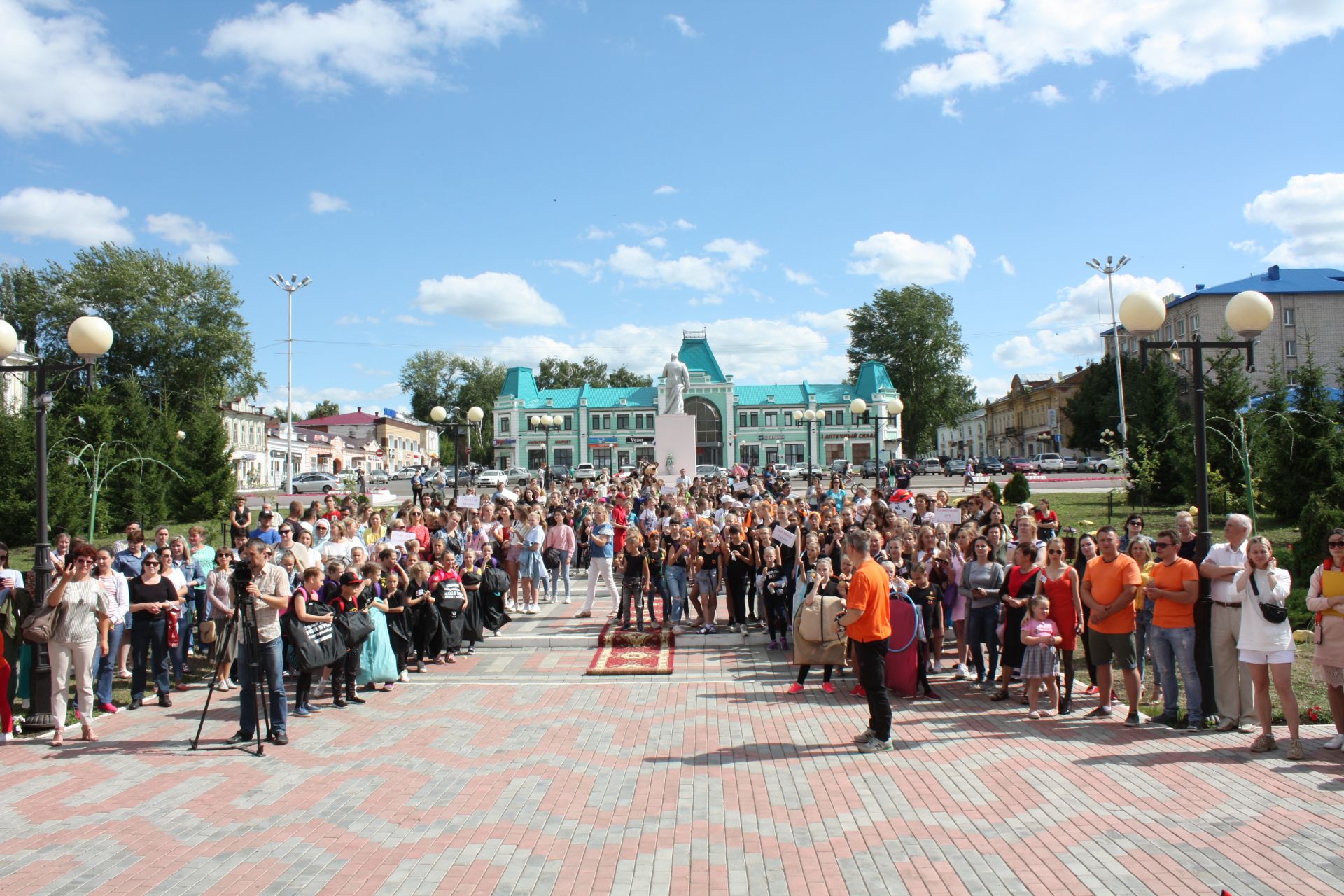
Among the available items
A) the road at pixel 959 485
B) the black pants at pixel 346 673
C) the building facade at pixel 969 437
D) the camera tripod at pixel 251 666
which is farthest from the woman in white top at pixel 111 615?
the building facade at pixel 969 437

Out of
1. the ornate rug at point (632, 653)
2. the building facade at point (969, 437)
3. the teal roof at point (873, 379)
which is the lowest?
the ornate rug at point (632, 653)

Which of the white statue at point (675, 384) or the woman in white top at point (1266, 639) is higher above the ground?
the white statue at point (675, 384)

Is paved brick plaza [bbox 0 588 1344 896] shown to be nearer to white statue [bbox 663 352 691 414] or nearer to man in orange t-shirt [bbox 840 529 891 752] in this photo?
man in orange t-shirt [bbox 840 529 891 752]

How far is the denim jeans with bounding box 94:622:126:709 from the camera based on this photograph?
332 inches

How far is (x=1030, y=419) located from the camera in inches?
3536

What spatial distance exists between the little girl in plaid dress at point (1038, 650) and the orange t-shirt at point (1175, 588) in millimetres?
877

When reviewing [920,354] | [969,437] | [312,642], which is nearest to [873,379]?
[920,354]

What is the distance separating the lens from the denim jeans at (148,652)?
876 cm

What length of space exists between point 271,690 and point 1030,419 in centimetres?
9175

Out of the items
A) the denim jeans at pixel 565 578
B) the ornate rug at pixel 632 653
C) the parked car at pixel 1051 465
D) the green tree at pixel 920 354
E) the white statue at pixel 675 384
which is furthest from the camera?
the green tree at pixel 920 354

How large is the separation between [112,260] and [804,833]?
54.7m

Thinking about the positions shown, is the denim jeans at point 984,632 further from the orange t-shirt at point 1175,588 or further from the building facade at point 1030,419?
the building facade at point 1030,419

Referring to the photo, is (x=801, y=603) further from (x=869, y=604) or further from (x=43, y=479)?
(x=43, y=479)

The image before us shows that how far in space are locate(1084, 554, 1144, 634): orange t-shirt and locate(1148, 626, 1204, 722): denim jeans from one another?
10.5 inches
